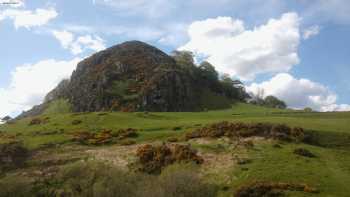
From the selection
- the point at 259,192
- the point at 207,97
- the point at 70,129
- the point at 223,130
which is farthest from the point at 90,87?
the point at 259,192

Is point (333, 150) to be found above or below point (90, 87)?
below

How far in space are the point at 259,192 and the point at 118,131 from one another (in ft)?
90.9

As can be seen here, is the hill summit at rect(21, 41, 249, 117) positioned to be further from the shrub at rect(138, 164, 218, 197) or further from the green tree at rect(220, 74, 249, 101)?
the shrub at rect(138, 164, 218, 197)

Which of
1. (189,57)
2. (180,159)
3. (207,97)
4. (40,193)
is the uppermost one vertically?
(189,57)

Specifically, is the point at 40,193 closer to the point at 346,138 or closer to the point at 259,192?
the point at 259,192

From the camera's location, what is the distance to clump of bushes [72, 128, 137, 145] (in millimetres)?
47406

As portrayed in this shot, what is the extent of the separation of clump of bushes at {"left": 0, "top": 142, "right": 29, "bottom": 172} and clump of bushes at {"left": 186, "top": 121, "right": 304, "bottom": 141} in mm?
19489

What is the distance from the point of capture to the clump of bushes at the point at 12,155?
3972 cm

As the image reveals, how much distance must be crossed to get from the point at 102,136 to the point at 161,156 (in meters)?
14.0

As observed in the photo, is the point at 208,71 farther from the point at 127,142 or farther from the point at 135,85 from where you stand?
the point at 127,142

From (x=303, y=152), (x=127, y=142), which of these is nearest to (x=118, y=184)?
(x=127, y=142)

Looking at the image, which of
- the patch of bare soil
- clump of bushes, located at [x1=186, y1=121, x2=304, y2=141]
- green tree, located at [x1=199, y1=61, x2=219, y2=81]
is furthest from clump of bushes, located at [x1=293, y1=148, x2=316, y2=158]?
green tree, located at [x1=199, y1=61, x2=219, y2=81]

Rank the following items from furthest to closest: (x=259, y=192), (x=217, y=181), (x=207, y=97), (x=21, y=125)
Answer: (x=207, y=97)
(x=21, y=125)
(x=217, y=181)
(x=259, y=192)

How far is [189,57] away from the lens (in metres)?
151
